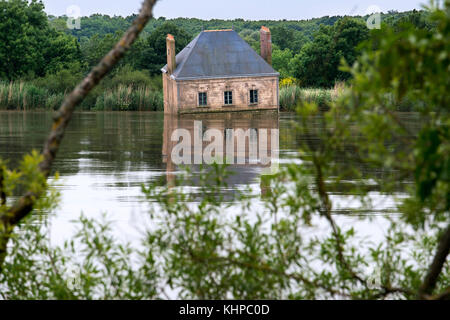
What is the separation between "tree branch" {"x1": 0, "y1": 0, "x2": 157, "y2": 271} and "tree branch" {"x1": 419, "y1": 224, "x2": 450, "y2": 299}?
9.26ft

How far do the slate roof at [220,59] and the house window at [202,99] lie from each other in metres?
1.17

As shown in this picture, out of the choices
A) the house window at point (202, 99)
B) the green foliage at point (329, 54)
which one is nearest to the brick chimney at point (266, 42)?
the house window at point (202, 99)

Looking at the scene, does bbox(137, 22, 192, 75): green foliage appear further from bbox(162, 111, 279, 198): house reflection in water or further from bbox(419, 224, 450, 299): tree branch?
bbox(419, 224, 450, 299): tree branch

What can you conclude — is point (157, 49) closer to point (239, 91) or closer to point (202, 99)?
point (239, 91)

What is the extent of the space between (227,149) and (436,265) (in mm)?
18715

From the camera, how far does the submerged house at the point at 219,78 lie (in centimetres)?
4741

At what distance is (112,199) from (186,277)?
283 inches

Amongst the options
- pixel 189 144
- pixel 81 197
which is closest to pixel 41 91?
pixel 189 144

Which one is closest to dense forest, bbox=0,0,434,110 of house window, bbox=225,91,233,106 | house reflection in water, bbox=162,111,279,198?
house window, bbox=225,91,233,106

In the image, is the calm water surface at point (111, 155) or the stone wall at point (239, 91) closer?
the calm water surface at point (111, 155)

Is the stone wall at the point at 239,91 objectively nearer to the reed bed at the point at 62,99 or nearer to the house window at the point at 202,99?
the house window at the point at 202,99

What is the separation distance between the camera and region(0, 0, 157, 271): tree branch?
18.1ft

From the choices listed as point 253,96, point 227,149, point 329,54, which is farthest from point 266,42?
point 227,149

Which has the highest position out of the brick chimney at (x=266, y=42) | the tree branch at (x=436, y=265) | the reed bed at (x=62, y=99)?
the brick chimney at (x=266, y=42)
